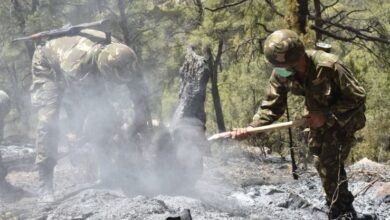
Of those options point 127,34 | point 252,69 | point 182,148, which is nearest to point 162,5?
point 127,34

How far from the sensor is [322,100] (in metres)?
3.85

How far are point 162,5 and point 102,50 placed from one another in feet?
37.1

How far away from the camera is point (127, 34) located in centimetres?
1375

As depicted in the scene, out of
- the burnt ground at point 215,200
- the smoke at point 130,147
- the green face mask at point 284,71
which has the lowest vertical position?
the burnt ground at point 215,200

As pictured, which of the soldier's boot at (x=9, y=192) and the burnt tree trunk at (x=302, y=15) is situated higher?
the burnt tree trunk at (x=302, y=15)

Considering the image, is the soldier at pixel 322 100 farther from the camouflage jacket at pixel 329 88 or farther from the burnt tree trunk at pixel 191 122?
the burnt tree trunk at pixel 191 122

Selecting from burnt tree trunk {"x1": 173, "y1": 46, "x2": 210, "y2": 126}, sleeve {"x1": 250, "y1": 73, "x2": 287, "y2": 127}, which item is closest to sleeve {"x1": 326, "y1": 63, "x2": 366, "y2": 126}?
sleeve {"x1": 250, "y1": 73, "x2": 287, "y2": 127}

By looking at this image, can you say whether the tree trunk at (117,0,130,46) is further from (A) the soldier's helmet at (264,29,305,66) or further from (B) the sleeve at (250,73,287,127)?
(A) the soldier's helmet at (264,29,305,66)

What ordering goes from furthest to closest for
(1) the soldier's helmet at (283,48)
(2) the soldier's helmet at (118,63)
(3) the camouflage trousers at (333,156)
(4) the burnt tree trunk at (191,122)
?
(4) the burnt tree trunk at (191,122)
(2) the soldier's helmet at (118,63)
(3) the camouflage trousers at (333,156)
(1) the soldier's helmet at (283,48)

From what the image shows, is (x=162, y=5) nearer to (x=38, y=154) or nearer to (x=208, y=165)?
(x=208, y=165)

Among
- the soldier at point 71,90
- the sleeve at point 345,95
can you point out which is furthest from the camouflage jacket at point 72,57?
the sleeve at point 345,95

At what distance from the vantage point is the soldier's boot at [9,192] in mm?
6100

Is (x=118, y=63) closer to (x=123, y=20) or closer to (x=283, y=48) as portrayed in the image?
(x=283, y=48)

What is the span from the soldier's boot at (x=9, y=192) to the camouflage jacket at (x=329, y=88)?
3.53 metres
